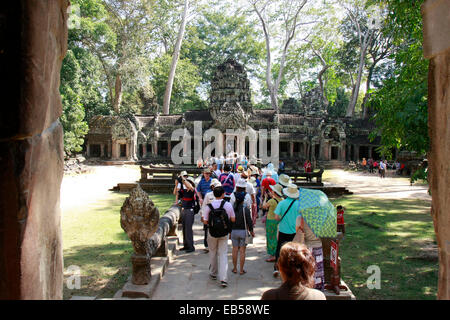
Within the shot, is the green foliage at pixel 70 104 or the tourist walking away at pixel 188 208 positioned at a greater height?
the green foliage at pixel 70 104

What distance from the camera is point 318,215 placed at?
3979 millimetres

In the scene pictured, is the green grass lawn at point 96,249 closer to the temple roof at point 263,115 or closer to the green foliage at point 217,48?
the temple roof at point 263,115

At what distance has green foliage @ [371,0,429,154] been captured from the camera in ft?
19.1

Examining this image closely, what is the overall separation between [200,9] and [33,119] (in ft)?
116

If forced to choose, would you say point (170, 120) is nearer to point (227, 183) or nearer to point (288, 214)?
point (227, 183)

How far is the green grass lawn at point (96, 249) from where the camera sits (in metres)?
5.04

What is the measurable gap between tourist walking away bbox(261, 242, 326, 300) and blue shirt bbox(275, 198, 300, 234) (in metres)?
2.58

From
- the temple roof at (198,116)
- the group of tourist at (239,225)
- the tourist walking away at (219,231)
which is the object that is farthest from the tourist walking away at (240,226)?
the temple roof at (198,116)

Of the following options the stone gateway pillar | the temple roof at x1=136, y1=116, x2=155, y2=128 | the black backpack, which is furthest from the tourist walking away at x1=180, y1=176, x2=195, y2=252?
the temple roof at x1=136, y1=116, x2=155, y2=128

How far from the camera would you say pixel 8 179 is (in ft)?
4.81

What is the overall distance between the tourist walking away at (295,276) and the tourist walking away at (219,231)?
2.71 meters

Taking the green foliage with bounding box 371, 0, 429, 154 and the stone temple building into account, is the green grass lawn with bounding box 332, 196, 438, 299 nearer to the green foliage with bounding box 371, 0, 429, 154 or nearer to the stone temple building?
the green foliage with bounding box 371, 0, 429, 154
